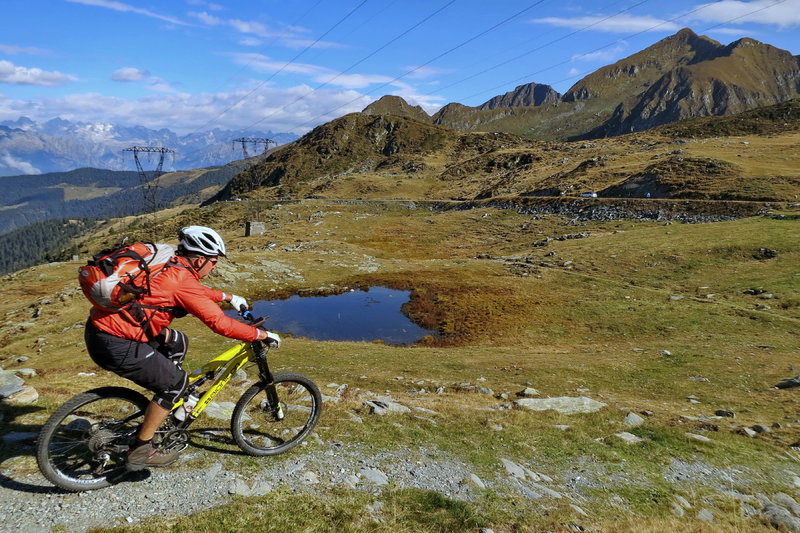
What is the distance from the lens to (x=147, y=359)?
7188 mm

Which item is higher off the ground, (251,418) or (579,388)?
(251,418)

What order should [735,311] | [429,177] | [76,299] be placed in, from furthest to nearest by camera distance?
[429,177] < [76,299] < [735,311]

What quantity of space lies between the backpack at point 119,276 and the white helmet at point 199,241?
65 centimetres

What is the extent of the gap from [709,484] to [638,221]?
6088cm

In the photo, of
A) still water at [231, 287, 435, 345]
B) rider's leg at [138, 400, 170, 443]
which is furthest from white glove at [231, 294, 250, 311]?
still water at [231, 287, 435, 345]

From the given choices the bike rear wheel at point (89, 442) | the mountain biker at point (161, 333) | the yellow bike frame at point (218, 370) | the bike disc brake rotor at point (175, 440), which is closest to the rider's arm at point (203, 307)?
the mountain biker at point (161, 333)

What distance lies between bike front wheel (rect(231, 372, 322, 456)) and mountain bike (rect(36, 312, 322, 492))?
0.02m

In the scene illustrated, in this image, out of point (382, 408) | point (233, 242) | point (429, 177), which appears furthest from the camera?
point (429, 177)

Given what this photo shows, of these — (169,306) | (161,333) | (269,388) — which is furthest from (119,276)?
(269,388)

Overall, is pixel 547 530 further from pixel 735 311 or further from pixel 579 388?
pixel 735 311

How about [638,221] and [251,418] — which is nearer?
[251,418]

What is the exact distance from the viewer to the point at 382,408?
13.0 metres

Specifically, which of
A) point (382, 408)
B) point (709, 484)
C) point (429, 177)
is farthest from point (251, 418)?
point (429, 177)

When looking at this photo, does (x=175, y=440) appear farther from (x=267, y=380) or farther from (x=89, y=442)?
(x=267, y=380)
